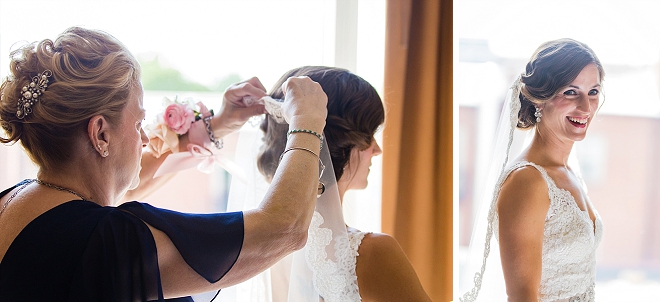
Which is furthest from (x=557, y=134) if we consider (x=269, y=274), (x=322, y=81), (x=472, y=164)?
(x=269, y=274)

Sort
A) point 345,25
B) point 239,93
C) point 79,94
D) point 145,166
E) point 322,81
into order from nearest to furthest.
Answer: point 79,94 → point 322,81 → point 239,93 → point 145,166 → point 345,25

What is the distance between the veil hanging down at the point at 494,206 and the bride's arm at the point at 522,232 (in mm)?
51

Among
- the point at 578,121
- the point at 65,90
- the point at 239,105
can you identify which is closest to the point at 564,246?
the point at 578,121

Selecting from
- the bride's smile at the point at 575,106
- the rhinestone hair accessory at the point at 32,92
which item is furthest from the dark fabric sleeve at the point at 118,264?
the bride's smile at the point at 575,106

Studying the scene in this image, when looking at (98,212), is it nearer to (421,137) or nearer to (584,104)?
(421,137)

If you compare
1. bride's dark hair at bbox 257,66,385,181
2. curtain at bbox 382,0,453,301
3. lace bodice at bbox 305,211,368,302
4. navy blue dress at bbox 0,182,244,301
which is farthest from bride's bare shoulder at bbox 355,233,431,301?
curtain at bbox 382,0,453,301

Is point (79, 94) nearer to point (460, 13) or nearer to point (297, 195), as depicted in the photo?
point (297, 195)

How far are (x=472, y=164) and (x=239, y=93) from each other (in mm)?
1141

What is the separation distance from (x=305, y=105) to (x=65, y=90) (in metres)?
0.49

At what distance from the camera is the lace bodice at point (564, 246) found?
5.09 ft

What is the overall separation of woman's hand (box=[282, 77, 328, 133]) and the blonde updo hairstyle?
0.36 m

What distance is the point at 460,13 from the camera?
2115 millimetres

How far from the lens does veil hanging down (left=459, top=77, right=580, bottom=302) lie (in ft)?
5.18

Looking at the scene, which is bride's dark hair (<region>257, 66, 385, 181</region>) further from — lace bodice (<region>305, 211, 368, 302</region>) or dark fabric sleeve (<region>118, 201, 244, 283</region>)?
dark fabric sleeve (<region>118, 201, 244, 283</region>)
